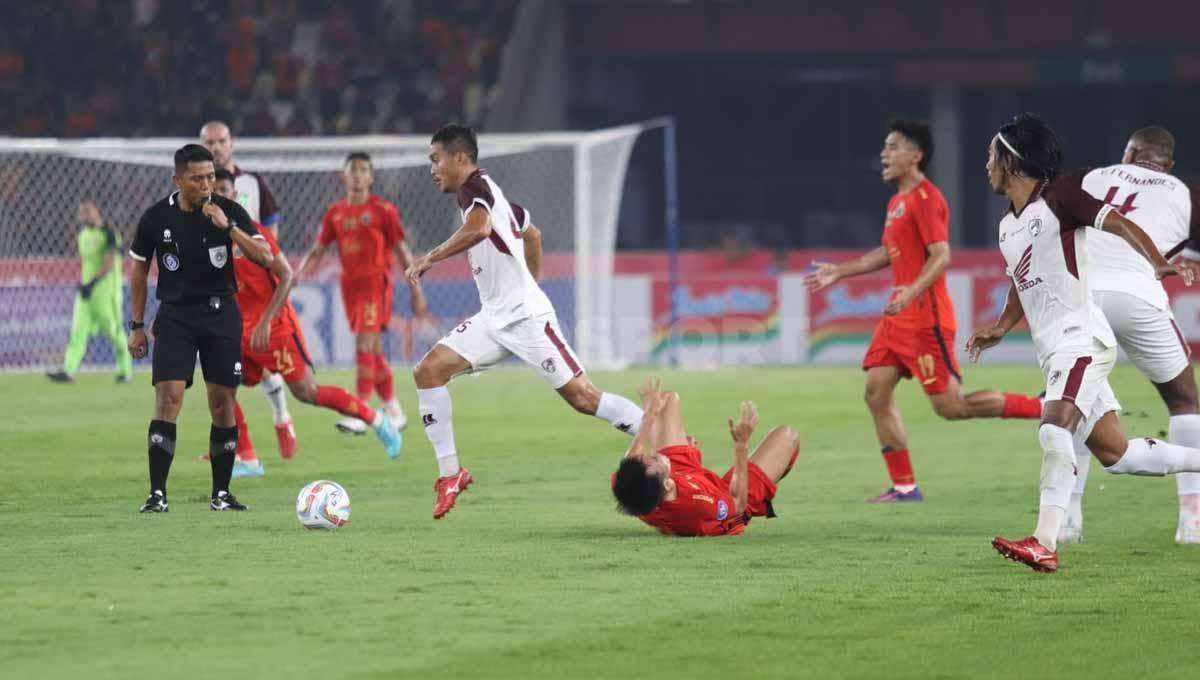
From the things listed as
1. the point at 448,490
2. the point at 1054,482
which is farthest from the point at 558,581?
the point at 448,490

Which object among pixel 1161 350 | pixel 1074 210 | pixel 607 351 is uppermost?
pixel 1074 210

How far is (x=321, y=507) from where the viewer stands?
9.55 metres

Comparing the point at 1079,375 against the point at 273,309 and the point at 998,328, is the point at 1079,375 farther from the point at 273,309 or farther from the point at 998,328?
the point at 273,309

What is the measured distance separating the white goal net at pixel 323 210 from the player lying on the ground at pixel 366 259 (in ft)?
24.2

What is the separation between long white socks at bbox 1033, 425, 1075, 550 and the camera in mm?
8242

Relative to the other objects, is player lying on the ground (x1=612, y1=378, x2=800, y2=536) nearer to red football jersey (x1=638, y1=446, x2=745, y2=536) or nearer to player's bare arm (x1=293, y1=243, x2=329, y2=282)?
red football jersey (x1=638, y1=446, x2=745, y2=536)

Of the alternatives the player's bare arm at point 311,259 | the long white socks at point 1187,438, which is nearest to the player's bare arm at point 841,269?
the long white socks at point 1187,438

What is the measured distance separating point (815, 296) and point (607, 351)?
15.3ft

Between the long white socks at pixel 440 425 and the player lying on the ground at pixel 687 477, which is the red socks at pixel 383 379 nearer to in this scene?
the long white socks at pixel 440 425

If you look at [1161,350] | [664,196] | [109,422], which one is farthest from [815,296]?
[1161,350]

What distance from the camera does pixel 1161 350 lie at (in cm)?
930

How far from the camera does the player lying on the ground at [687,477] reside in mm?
8805

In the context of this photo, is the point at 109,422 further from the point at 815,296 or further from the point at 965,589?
the point at 815,296

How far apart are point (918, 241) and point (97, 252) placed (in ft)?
45.0
